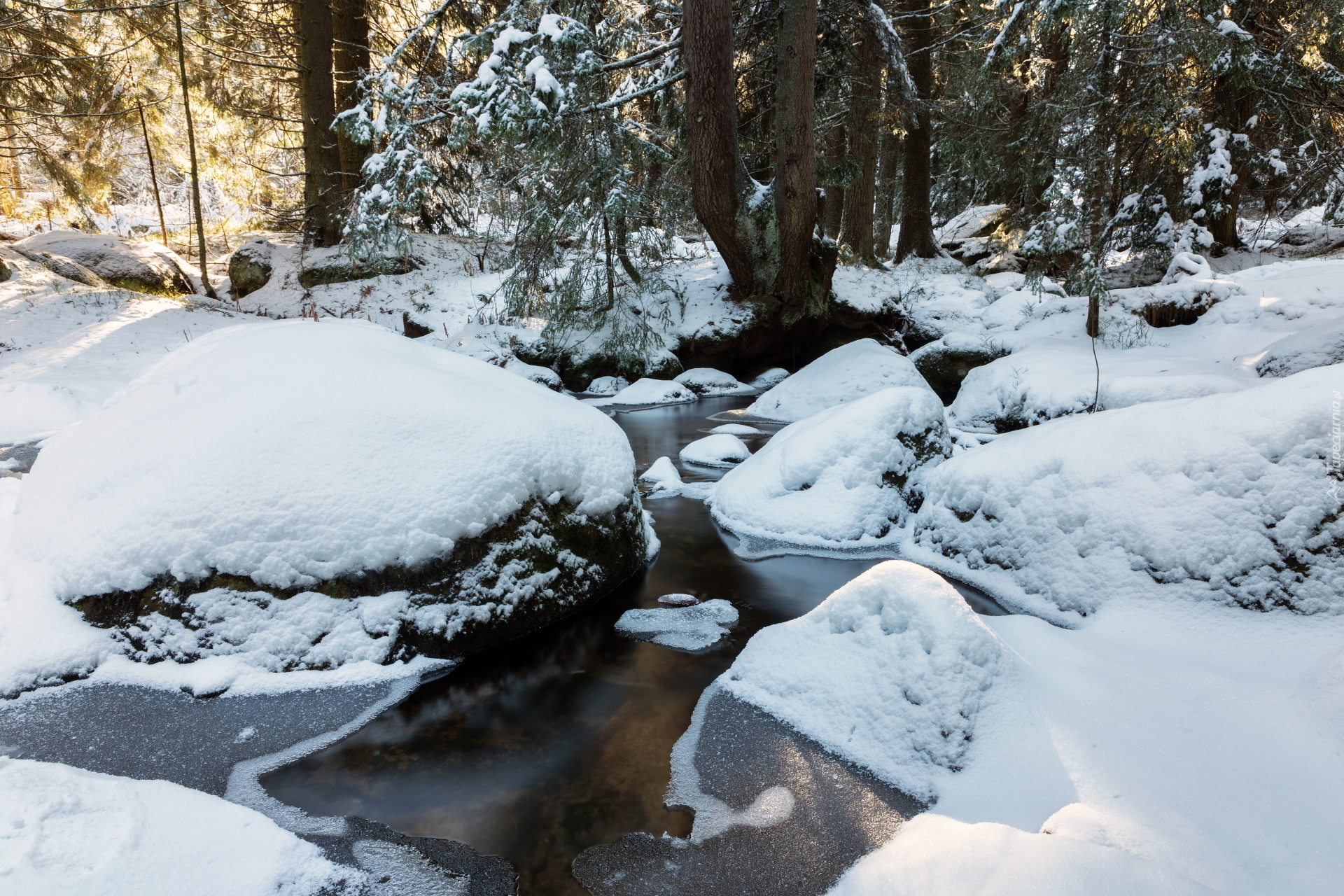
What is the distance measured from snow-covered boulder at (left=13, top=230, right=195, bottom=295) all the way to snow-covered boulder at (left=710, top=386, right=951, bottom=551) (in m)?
13.6

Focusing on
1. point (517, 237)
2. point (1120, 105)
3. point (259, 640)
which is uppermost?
point (1120, 105)

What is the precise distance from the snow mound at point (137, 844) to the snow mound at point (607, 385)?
30.6 ft

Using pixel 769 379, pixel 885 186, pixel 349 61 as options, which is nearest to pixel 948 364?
pixel 769 379

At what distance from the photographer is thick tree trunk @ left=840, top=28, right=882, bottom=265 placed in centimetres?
1066

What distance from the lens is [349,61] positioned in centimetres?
1316

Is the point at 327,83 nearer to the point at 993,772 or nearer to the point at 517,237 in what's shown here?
the point at 517,237

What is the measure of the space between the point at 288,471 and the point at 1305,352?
814 centimetres

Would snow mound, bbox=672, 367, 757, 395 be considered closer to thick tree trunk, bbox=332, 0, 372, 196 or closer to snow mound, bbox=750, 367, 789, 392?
snow mound, bbox=750, 367, 789, 392

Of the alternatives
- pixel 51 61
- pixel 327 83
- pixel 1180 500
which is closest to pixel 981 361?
pixel 1180 500

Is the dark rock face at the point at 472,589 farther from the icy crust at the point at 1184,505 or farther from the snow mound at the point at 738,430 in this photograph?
the snow mound at the point at 738,430

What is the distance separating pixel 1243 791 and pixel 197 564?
164 inches

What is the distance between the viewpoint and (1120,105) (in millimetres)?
6656

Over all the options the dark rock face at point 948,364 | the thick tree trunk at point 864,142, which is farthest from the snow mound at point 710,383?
the thick tree trunk at point 864,142

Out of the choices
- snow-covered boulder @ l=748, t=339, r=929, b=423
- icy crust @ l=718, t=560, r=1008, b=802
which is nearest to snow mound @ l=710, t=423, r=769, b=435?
snow-covered boulder @ l=748, t=339, r=929, b=423
